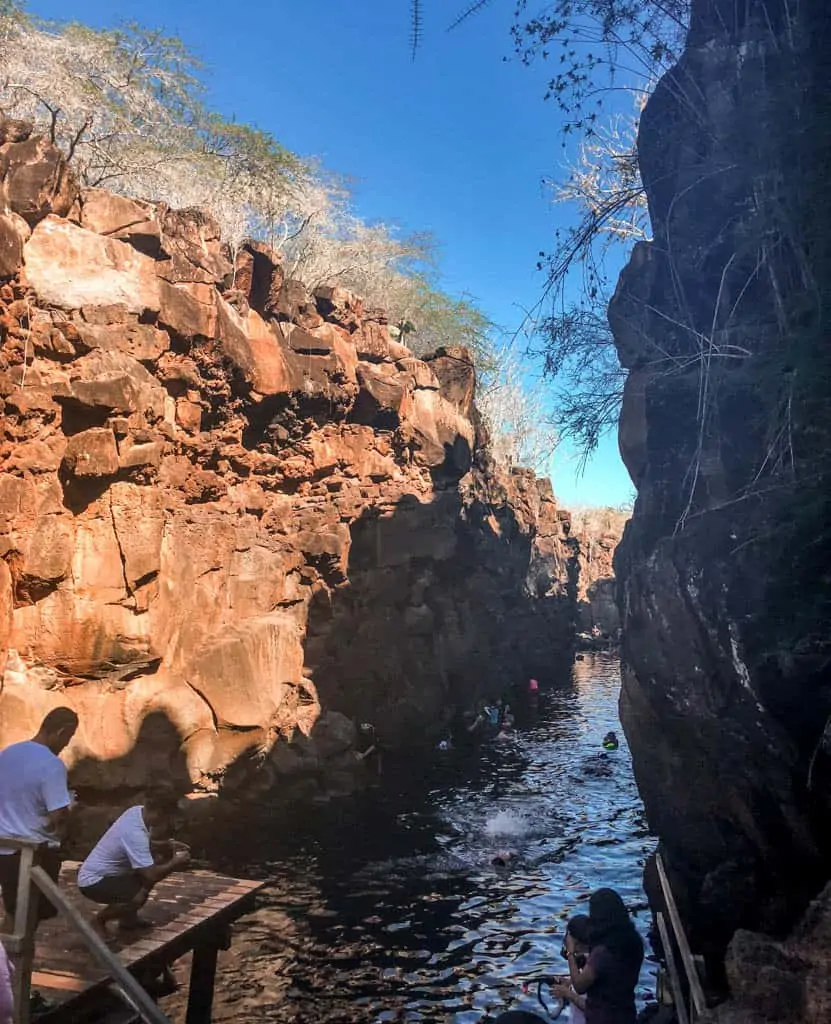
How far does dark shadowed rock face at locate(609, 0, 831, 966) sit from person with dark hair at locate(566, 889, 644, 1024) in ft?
7.25

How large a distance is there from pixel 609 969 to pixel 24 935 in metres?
3.81

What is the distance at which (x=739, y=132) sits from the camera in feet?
29.6

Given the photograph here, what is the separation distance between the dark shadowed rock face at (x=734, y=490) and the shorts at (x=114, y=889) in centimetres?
570

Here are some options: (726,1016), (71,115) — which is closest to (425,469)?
(71,115)

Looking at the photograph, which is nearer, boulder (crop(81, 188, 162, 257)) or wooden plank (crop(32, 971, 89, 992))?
wooden plank (crop(32, 971, 89, 992))

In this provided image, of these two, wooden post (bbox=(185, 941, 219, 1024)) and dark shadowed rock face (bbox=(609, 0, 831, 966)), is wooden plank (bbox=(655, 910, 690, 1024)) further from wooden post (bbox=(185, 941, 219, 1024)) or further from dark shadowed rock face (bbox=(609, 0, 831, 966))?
wooden post (bbox=(185, 941, 219, 1024))

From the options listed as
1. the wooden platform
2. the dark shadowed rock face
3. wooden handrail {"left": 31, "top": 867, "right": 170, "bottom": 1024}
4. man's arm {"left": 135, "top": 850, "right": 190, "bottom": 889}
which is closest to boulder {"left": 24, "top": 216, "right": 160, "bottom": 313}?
the dark shadowed rock face

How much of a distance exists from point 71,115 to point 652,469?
1613 centimetres

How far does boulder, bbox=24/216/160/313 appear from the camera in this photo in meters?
14.7

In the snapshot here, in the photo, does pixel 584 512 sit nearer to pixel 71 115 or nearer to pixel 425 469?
pixel 425 469

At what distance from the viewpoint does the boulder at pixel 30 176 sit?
14211mm

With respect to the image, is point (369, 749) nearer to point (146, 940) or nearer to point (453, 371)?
point (453, 371)

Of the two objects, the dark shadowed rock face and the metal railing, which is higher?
the dark shadowed rock face

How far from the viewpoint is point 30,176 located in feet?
47.2
